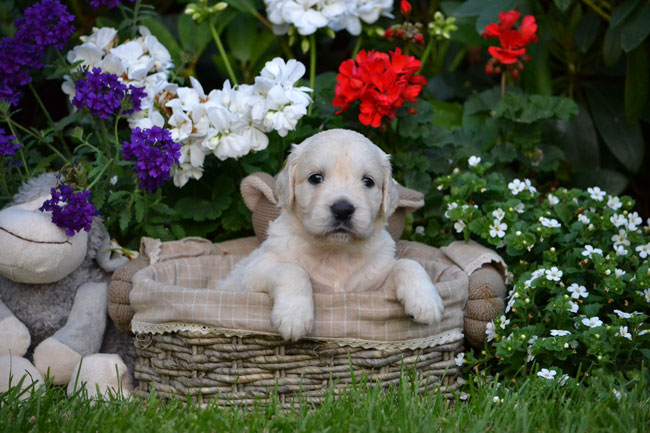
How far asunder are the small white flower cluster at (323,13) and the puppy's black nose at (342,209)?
1.55 metres

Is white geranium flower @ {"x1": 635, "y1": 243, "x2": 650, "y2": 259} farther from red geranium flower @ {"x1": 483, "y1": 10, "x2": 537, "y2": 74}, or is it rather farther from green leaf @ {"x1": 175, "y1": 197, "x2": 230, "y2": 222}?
green leaf @ {"x1": 175, "y1": 197, "x2": 230, "y2": 222}

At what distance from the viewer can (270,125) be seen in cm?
368

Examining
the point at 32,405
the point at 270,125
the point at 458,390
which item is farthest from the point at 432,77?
the point at 32,405

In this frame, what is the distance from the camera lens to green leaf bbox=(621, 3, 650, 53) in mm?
4238

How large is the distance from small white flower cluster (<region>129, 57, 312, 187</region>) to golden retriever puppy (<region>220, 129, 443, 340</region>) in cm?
47

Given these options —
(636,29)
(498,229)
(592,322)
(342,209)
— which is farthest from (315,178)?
(636,29)

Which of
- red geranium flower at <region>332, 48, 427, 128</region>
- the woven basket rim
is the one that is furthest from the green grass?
red geranium flower at <region>332, 48, 427, 128</region>

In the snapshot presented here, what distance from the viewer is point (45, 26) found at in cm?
364

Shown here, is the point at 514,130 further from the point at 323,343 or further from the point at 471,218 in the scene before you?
the point at 323,343

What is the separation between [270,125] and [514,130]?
5.12 ft

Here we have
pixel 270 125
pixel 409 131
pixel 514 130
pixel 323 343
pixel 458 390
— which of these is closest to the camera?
pixel 323 343

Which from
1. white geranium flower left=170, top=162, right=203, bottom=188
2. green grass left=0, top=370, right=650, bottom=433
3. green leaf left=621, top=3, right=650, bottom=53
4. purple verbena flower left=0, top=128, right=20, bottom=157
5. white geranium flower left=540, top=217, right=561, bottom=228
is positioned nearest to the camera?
green grass left=0, top=370, right=650, bottom=433

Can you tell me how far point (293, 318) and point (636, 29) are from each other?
2.84m

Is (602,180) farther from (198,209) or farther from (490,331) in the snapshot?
(198,209)
